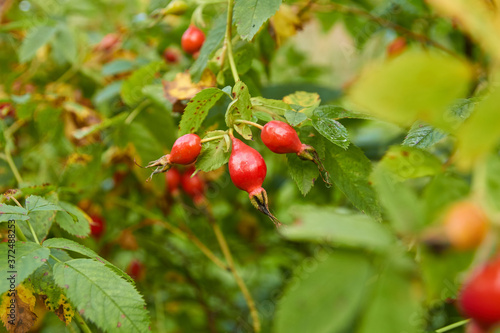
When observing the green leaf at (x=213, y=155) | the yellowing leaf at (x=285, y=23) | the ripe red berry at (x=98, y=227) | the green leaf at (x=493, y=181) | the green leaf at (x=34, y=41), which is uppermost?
the green leaf at (x=493, y=181)

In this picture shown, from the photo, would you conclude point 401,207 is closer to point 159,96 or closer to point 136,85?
point 159,96

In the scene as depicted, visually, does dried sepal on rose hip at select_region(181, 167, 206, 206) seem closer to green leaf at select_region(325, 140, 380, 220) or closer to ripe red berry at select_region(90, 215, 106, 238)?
ripe red berry at select_region(90, 215, 106, 238)

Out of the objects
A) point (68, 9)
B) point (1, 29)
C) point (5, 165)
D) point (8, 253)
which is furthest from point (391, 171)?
point (68, 9)

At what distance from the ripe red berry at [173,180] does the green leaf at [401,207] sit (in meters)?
1.00

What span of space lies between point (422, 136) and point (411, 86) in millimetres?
342

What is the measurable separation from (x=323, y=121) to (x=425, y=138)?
158 millimetres

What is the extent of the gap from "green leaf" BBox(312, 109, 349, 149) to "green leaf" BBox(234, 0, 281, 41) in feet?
0.63

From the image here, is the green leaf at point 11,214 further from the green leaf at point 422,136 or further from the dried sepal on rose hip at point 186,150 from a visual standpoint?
the green leaf at point 422,136

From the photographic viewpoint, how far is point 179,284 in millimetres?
1594

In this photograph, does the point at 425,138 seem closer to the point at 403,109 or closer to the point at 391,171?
the point at 391,171

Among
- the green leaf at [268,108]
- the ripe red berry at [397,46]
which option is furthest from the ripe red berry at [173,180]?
the ripe red berry at [397,46]

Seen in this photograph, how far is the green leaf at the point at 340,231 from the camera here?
311mm

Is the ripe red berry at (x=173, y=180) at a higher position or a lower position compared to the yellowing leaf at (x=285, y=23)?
lower

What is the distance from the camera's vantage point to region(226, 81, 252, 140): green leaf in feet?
2.06
